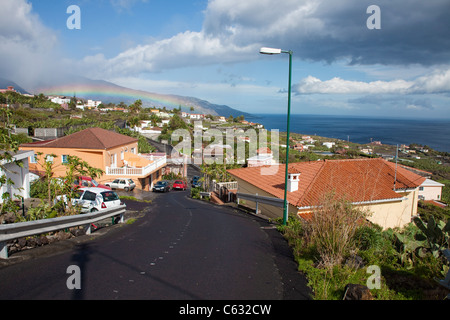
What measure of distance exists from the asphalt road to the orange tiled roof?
6.10 m

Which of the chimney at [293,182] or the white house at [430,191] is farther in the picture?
the white house at [430,191]

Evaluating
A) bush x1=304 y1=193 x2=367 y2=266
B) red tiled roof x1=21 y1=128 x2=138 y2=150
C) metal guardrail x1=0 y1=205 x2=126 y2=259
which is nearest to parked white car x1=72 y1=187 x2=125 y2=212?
metal guardrail x1=0 y1=205 x2=126 y2=259

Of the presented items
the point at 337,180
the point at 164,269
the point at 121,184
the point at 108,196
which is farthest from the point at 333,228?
the point at 121,184

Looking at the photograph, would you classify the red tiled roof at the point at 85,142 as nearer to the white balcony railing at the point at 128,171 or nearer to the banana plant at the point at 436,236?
the white balcony railing at the point at 128,171

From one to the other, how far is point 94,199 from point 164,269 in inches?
321

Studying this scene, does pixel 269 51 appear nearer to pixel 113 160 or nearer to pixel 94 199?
pixel 94 199

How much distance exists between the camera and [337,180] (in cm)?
1795

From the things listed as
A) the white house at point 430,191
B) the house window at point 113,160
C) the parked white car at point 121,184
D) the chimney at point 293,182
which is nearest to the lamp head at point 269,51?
the chimney at point 293,182

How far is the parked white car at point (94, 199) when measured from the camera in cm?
1348

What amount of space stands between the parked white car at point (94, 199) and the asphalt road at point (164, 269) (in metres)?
3.27

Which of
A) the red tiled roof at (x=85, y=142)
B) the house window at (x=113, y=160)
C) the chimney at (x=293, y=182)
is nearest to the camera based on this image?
the chimney at (x=293, y=182)
